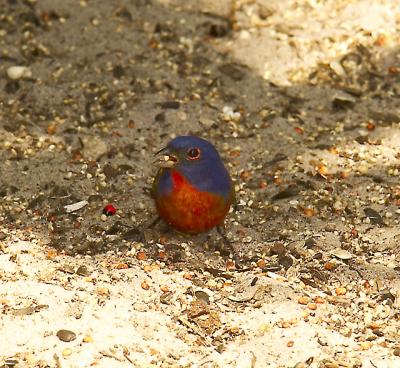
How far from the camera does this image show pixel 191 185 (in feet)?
13.8

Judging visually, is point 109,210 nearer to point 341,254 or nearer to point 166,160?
point 166,160

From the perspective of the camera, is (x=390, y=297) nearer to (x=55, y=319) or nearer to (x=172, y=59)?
(x=55, y=319)

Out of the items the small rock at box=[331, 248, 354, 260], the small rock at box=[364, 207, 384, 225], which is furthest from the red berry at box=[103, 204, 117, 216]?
the small rock at box=[364, 207, 384, 225]

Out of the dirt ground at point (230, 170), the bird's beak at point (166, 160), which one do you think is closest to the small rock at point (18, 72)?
the dirt ground at point (230, 170)

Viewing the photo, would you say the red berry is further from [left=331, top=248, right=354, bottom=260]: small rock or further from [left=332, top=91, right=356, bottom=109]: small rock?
[left=332, top=91, right=356, bottom=109]: small rock

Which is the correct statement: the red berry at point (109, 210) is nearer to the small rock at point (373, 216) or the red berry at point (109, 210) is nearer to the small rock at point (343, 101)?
the small rock at point (373, 216)

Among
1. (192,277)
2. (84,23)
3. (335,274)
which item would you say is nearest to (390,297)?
(335,274)

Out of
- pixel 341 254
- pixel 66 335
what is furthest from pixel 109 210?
pixel 341 254

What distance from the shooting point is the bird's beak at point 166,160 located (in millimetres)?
4156

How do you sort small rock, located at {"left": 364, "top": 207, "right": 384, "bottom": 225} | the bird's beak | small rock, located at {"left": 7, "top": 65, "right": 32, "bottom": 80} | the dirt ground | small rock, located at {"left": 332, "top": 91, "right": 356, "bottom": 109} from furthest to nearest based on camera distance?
1. small rock, located at {"left": 7, "top": 65, "right": 32, "bottom": 80}
2. small rock, located at {"left": 332, "top": 91, "right": 356, "bottom": 109}
3. small rock, located at {"left": 364, "top": 207, "right": 384, "bottom": 225}
4. the bird's beak
5. the dirt ground

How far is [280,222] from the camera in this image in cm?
465

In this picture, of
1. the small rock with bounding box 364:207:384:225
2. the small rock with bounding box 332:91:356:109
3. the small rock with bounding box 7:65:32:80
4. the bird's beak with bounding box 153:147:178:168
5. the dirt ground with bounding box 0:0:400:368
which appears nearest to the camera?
the dirt ground with bounding box 0:0:400:368

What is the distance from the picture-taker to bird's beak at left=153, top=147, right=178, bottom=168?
416cm

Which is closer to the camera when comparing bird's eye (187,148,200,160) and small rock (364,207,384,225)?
bird's eye (187,148,200,160)
